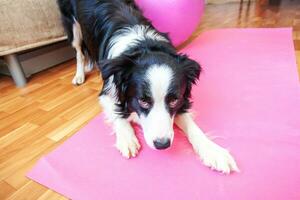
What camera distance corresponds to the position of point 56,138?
4.89 feet

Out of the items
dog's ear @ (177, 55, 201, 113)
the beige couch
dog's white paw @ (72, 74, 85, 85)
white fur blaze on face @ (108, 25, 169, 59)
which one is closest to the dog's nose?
dog's ear @ (177, 55, 201, 113)

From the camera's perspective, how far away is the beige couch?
78.3 inches

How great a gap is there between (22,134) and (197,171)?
3.49ft

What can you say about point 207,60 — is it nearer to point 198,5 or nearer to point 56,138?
point 198,5

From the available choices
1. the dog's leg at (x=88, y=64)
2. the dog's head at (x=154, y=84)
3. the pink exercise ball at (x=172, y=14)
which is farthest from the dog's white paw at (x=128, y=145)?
the pink exercise ball at (x=172, y=14)

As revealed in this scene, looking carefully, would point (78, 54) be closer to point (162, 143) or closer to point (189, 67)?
point (189, 67)

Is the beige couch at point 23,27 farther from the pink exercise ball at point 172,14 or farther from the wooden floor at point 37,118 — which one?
the pink exercise ball at point 172,14

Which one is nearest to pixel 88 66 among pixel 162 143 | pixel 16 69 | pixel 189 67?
pixel 16 69

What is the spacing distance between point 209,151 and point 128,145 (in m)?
0.40

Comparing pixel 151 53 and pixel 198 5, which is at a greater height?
pixel 151 53

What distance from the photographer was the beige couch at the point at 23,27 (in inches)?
78.3

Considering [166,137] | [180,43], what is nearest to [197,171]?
[166,137]

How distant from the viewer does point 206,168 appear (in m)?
1.17

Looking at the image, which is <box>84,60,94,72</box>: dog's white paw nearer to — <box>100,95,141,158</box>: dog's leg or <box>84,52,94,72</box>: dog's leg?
<box>84,52,94,72</box>: dog's leg
